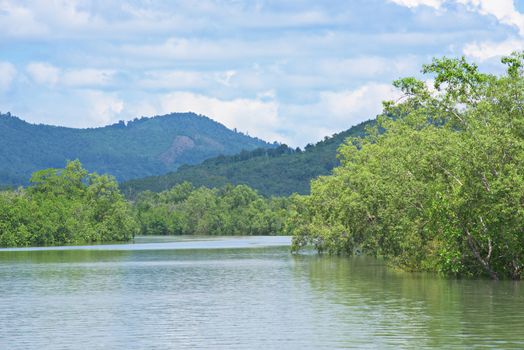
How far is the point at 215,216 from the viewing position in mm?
186125

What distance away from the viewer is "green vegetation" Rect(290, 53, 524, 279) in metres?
43.1

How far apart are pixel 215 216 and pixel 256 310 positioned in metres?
150

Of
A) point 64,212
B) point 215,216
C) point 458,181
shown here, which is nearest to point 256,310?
point 458,181

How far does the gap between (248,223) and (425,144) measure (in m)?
138

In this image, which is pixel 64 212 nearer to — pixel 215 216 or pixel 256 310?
pixel 215 216

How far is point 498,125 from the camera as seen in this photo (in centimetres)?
4431

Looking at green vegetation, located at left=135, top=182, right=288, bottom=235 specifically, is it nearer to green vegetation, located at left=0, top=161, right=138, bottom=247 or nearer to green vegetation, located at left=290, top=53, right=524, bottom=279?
green vegetation, located at left=0, top=161, right=138, bottom=247

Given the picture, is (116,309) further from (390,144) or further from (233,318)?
(390,144)

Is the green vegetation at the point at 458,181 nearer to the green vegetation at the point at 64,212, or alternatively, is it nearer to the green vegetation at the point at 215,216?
the green vegetation at the point at 64,212

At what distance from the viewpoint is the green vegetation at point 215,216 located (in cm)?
18300

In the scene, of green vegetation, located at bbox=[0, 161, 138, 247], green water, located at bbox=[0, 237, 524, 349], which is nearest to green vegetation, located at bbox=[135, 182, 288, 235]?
green vegetation, located at bbox=[0, 161, 138, 247]

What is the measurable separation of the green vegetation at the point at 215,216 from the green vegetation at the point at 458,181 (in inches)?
4787

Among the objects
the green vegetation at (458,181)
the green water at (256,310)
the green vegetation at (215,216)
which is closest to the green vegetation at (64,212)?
the green vegetation at (215,216)

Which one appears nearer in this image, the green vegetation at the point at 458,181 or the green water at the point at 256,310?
the green water at the point at 256,310
